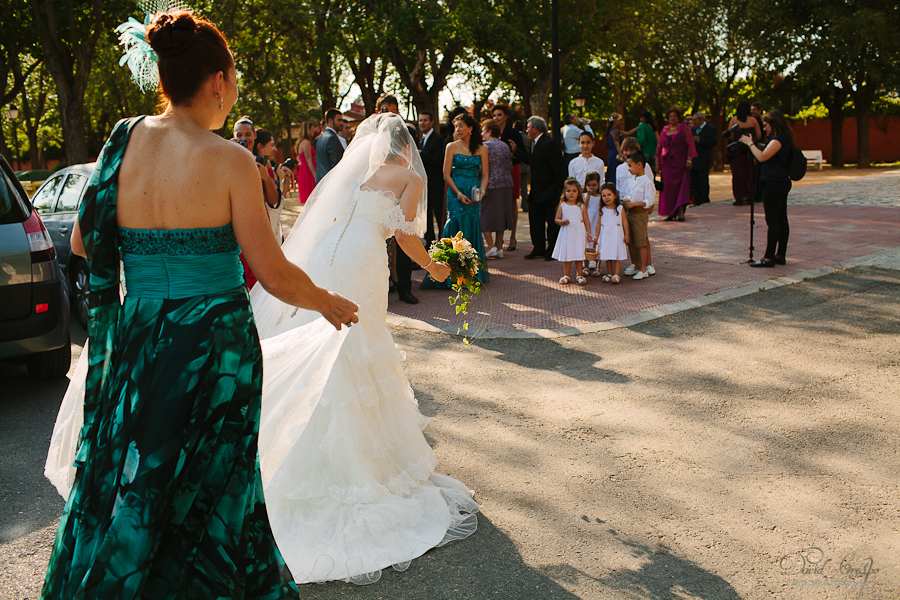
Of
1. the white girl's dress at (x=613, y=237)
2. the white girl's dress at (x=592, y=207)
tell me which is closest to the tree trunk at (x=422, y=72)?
the white girl's dress at (x=592, y=207)

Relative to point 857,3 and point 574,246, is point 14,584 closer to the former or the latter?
point 574,246

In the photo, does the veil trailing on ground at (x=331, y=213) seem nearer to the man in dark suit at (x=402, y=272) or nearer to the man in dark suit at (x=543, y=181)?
the man in dark suit at (x=402, y=272)

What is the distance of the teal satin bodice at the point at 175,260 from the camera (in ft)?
7.49

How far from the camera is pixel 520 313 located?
7.95 metres

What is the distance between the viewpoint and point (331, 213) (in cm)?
424

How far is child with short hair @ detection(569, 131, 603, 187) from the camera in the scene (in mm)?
10523

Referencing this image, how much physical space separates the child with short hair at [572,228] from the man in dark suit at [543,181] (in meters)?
1.36

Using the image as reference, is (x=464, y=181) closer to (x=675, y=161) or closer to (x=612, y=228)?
(x=612, y=228)

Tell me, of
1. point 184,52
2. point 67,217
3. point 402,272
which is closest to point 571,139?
point 402,272

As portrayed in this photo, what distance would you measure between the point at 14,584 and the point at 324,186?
2.60 meters

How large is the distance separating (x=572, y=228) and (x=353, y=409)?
19.6 ft

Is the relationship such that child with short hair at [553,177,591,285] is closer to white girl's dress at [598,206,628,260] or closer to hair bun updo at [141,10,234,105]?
white girl's dress at [598,206,628,260]

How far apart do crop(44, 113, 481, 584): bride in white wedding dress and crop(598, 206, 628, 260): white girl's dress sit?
196 inches

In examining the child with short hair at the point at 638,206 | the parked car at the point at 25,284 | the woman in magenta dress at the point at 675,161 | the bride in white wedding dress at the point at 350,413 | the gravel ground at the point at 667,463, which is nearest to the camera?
the gravel ground at the point at 667,463
